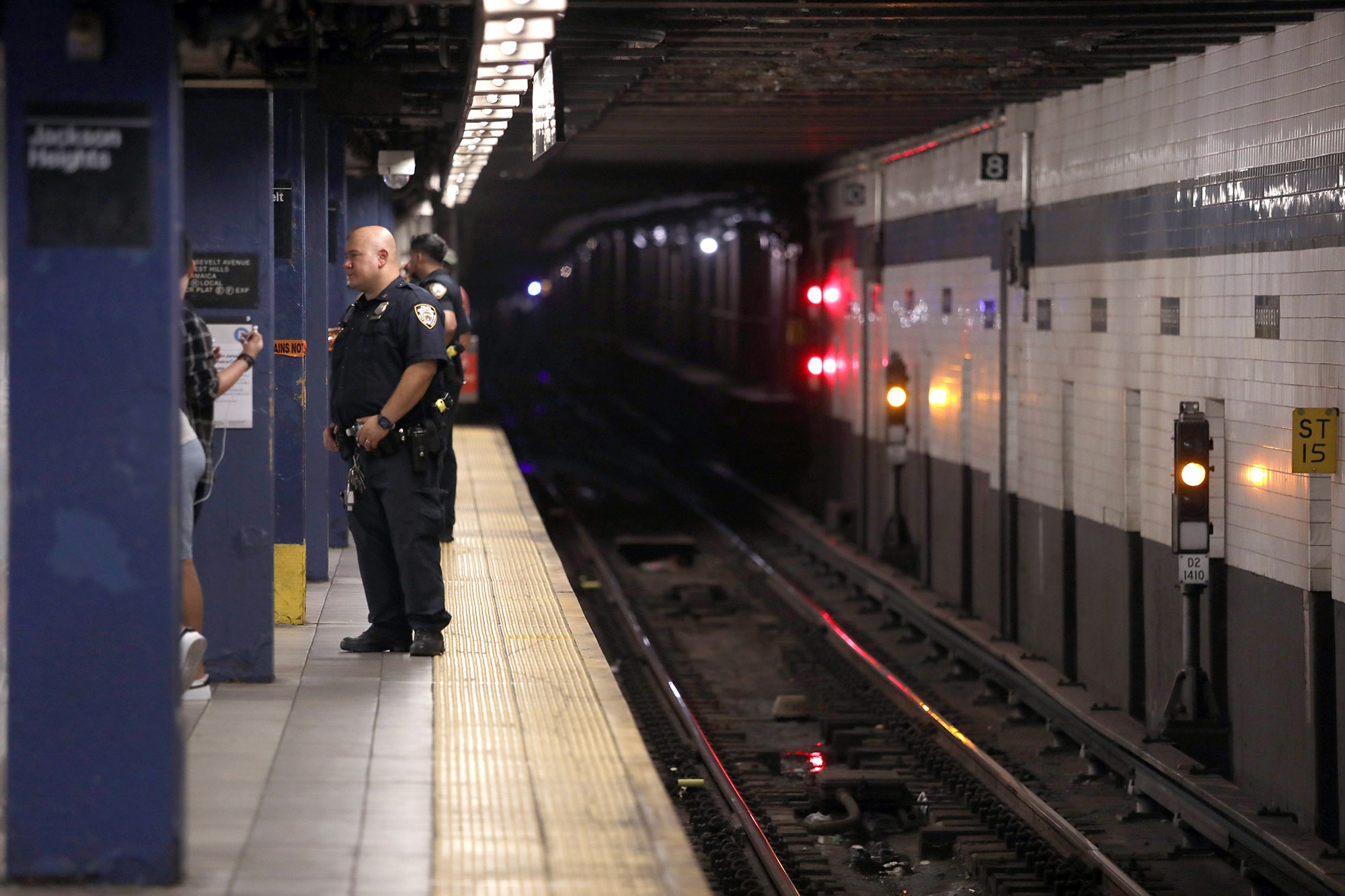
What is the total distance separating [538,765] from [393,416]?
1.89 metres

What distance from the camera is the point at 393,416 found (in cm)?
726

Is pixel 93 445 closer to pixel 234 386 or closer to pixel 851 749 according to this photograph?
pixel 234 386

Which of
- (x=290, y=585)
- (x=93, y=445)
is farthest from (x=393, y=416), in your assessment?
(x=93, y=445)

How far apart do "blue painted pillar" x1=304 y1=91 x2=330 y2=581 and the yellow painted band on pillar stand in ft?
3.94

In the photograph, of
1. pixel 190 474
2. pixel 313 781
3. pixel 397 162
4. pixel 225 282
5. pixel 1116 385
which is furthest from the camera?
pixel 397 162

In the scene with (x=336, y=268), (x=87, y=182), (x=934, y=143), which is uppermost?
(x=934, y=143)

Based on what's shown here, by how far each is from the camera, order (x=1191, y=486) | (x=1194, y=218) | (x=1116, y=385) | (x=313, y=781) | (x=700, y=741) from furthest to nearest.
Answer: (x=1116, y=385) → (x=700, y=741) → (x=1194, y=218) → (x=1191, y=486) → (x=313, y=781)

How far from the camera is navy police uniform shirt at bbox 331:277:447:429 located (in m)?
7.39

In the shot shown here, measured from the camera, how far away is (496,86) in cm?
826

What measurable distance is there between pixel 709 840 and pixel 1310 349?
4068 mm

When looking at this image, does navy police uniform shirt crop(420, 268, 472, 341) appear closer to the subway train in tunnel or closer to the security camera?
the security camera

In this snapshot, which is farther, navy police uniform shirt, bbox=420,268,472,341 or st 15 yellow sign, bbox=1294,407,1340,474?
navy police uniform shirt, bbox=420,268,472,341

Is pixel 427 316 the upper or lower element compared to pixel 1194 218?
lower

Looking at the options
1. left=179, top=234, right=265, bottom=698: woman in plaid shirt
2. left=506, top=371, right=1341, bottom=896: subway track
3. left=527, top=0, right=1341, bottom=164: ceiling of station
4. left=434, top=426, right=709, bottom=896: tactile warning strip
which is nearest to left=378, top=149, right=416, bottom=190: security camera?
left=527, top=0, right=1341, bottom=164: ceiling of station
